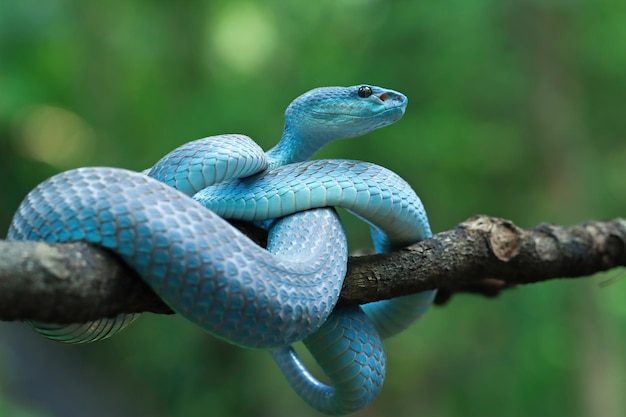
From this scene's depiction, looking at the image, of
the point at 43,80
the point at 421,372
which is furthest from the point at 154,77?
the point at 421,372

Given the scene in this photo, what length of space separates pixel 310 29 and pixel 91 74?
2.86 meters

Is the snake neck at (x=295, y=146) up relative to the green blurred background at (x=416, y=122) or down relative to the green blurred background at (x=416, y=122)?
up

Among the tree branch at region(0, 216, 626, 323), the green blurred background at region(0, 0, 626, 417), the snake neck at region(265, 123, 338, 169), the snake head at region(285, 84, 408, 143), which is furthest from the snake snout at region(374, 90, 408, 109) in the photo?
the green blurred background at region(0, 0, 626, 417)

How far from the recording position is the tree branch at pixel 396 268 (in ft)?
4.16

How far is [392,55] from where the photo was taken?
596 cm

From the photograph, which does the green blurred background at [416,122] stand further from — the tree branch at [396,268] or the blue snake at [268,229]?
the blue snake at [268,229]

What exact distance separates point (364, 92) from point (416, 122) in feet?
12.2

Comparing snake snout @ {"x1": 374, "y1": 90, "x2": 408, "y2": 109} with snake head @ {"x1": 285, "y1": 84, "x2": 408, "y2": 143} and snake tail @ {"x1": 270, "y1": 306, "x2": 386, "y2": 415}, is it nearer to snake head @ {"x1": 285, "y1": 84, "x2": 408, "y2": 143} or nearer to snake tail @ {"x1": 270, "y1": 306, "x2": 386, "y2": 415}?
snake head @ {"x1": 285, "y1": 84, "x2": 408, "y2": 143}

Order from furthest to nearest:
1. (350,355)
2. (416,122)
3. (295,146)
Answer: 1. (416,122)
2. (295,146)
3. (350,355)

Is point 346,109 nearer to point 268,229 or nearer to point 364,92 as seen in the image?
point 364,92

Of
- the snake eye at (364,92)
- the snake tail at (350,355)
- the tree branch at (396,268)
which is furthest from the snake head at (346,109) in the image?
the snake tail at (350,355)

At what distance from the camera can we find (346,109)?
2342 millimetres

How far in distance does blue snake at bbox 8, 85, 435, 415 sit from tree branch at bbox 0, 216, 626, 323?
7 centimetres

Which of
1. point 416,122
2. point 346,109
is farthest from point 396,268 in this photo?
point 416,122
